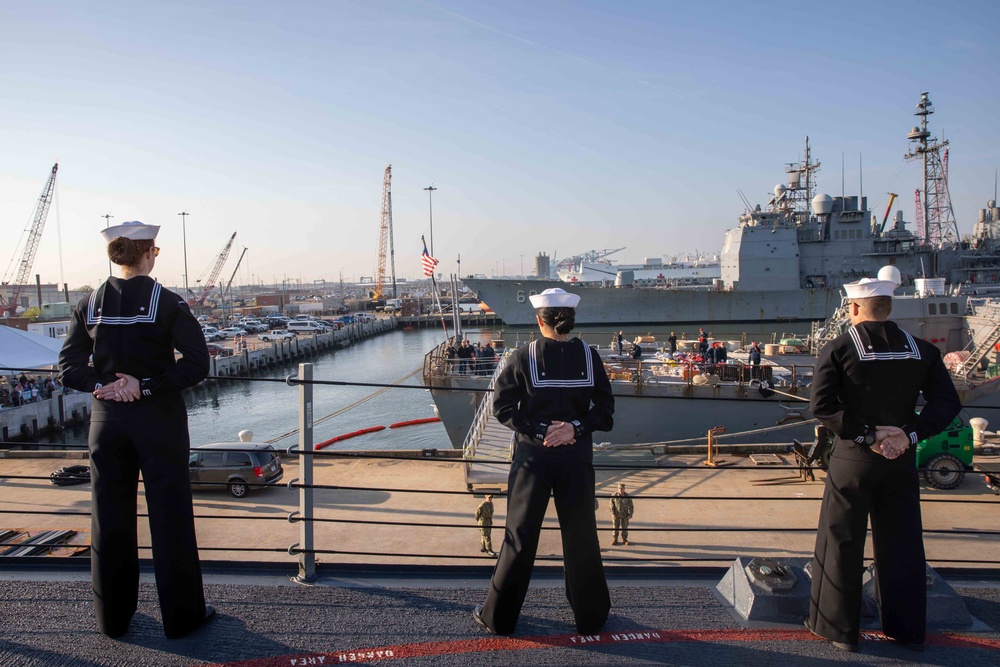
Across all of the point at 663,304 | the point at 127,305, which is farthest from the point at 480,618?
the point at 663,304

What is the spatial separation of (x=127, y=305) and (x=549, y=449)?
187cm

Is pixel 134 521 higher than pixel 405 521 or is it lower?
higher

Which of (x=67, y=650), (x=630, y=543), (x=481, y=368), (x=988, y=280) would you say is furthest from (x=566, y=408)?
(x=988, y=280)

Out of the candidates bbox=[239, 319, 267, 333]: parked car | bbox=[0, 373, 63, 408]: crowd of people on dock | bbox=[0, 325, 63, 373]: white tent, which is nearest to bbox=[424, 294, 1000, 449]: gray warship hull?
bbox=[0, 325, 63, 373]: white tent

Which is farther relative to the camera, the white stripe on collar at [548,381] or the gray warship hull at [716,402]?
the gray warship hull at [716,402]

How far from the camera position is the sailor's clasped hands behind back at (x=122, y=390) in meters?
2.74

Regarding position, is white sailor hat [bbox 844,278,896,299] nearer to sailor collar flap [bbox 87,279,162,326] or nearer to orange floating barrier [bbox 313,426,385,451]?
sailor collar flap [bbox 87,279,162,326]

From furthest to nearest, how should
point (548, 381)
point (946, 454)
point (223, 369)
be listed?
point (223, 369)
point (946, 454)
point (548, 381)

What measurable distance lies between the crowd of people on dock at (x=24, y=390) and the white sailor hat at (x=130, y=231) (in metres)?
27.2

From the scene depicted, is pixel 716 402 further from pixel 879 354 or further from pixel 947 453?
pixel 879 354

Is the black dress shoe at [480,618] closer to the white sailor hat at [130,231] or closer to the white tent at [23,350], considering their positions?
the white sailor hat at [130,231]

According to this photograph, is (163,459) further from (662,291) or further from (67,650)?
(662,291)

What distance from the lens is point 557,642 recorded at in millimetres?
3070

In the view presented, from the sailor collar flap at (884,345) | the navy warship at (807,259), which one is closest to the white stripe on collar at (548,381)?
the sailor collar flap at (884,345)
